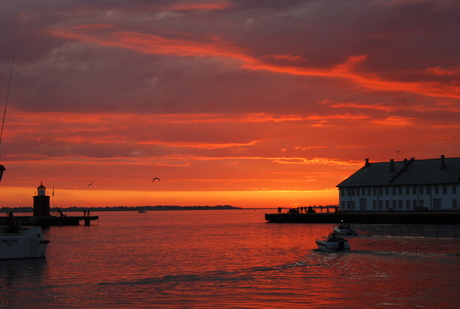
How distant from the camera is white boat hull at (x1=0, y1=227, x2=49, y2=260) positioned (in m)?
53.6

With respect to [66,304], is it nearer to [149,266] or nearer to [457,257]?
[149,266]

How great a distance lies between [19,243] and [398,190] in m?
94.6

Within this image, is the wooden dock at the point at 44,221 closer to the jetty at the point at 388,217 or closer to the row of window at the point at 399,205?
the jetty at the point at 388,217

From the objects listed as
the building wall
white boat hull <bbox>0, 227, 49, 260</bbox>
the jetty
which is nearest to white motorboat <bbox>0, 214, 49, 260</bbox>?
white boat hull <bbox>0, 227, 49, 260</bbox>

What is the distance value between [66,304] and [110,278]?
1071cm

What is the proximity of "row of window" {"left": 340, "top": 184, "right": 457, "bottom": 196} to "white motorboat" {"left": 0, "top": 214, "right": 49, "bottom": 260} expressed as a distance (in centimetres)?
8965

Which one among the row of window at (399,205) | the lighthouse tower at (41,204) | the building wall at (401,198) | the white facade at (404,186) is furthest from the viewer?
the lighthouse tower at (41,204)

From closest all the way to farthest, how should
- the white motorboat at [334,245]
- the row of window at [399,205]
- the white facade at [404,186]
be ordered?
the white motorboat at [334,245] < the white facade at [404,186] < the row of window at [399,205]

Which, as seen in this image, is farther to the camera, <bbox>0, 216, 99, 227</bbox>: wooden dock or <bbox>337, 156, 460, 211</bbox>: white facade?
<bbox>0, 216, 99, 227</bbox>: wooden dock

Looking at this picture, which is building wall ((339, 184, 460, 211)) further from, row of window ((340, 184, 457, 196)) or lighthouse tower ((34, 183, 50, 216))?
lighthouse tower ((34, 183, 50, 216))

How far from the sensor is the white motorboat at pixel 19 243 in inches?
2111

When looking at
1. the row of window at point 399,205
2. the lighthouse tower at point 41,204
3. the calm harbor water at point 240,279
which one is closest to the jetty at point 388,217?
the row of window at point 399,205

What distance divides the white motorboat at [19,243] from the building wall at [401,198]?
89.6m

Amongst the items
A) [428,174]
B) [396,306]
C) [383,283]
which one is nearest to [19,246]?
[383,283]
